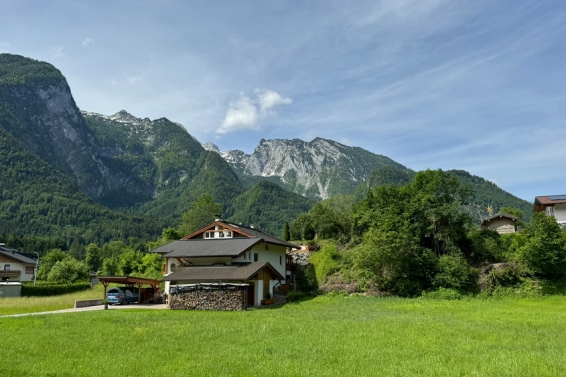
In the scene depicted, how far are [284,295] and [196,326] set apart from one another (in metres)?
23.6

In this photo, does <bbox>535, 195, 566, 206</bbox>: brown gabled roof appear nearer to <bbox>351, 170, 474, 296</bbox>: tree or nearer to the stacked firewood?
<bbox>351, 170, 474, 296</bbox>: tree

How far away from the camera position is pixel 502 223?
5122 cm

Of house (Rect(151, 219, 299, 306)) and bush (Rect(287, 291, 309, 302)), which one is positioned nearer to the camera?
house (Rect(151, 219, 299, 306))

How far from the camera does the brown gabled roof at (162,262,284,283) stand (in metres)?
33.0

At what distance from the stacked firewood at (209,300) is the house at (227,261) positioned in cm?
63

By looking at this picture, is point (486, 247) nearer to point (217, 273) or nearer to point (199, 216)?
point (217, 273)

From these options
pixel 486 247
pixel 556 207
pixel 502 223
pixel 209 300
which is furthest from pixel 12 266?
pixel 556 207

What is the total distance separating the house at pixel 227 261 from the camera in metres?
33.9

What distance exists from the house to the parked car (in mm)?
3456

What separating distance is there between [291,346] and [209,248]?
26802 mm

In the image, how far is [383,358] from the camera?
39.0 ft

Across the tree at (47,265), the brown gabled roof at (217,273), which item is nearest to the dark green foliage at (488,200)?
the brown gabled roof at (217,273)

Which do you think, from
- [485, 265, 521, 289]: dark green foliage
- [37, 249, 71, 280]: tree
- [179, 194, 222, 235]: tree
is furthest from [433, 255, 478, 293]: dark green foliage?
[37, 249, 71, 280]: tree

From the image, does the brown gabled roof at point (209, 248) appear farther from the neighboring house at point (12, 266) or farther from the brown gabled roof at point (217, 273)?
the neighboring house at point (12, 266)
